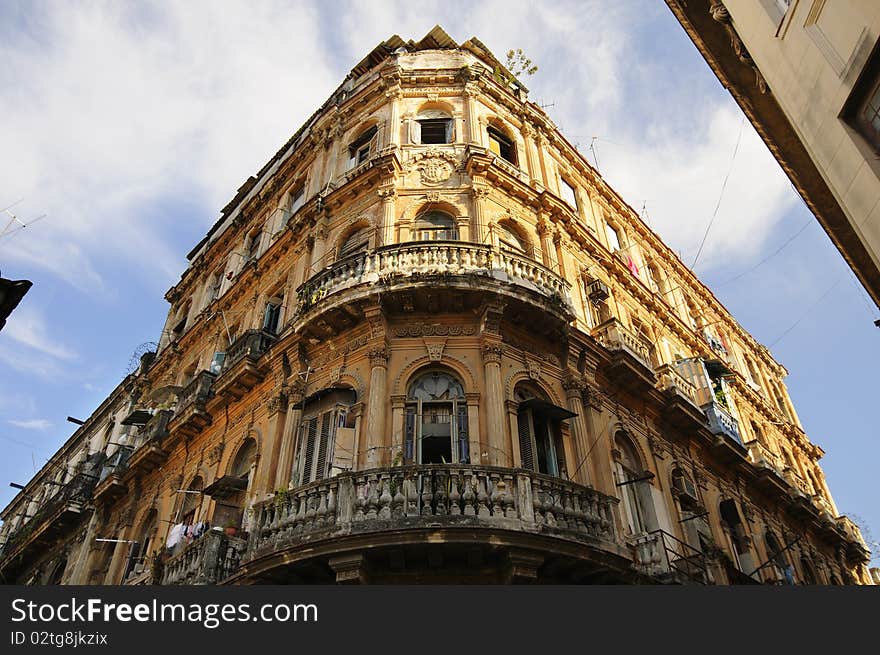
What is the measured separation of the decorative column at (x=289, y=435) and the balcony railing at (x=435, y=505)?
1.70 m

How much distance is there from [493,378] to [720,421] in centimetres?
866

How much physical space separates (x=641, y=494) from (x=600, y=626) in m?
6.37

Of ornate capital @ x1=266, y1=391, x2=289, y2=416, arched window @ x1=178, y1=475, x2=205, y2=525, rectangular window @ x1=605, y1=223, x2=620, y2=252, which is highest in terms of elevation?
rectangular window @ x1=605, y1=223, x2=620, y2=252

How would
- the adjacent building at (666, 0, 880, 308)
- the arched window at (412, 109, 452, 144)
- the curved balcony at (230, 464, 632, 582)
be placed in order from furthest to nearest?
the arched window at (412, 109, 452, 144) → the curved balcony at (230, 464, 632, 582) → the adjacent building at (666, 0, 880, 308)

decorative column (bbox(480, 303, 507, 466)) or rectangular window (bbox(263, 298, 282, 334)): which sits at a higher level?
rectangular window (bbox(263, 298, 282, 334))

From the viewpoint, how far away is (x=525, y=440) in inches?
474

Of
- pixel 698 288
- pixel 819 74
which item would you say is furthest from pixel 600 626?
pixel 698 288

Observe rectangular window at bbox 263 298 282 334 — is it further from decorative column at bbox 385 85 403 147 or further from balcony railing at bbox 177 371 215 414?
decorative column at bbox 385 85 403 147

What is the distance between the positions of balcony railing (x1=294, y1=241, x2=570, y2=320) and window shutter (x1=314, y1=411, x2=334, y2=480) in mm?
2330

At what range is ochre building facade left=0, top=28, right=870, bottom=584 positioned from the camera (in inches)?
396

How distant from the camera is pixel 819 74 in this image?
8.90 meters

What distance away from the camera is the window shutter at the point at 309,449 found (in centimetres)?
1238

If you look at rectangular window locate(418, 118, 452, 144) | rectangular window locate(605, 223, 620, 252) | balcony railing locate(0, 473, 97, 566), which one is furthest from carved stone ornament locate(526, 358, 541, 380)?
balcony railing locate(0, 473, 97, 566)

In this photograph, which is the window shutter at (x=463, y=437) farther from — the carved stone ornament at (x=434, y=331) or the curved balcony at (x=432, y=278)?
the curved balcony at (x=432, y=278)
